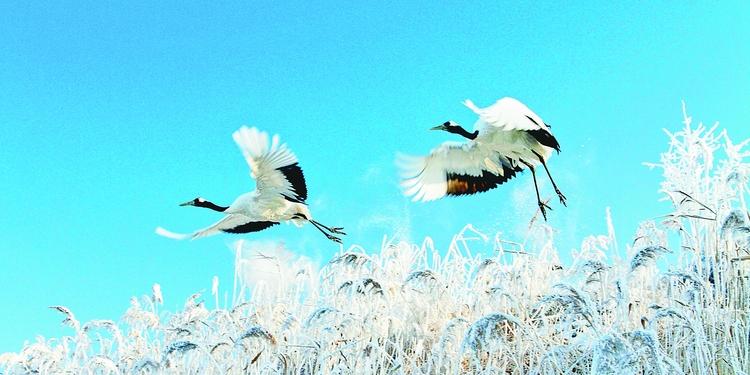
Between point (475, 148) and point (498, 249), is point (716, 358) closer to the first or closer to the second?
point (498, 249)

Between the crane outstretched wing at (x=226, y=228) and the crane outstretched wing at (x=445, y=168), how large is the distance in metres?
1.79

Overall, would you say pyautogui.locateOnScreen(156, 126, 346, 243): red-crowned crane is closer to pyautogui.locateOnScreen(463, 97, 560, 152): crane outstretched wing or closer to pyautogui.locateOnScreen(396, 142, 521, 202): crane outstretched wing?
pyautogui.locateOnScreen(396, 142, 521, 202): crane outstretched wing

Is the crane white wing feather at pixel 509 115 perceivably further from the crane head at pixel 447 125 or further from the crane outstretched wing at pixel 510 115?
the crane head at pixel 447 125

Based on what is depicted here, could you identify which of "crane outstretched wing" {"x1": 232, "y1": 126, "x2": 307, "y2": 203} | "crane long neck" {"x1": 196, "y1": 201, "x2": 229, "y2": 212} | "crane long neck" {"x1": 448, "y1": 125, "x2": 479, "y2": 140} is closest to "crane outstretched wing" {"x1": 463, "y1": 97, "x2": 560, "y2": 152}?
"crane long neck" {"x1": 448, "y1": 125, "x2": 479, "y2": 140}

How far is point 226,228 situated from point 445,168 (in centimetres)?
239

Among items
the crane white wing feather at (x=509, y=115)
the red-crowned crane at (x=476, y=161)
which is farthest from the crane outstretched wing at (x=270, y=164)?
the crane white wing feather at (x=509, y=115)

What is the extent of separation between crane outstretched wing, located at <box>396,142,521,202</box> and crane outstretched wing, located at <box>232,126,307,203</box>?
0.94 m

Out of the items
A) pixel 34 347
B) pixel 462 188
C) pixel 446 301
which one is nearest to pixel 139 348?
pixel 34 347

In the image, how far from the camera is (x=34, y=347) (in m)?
4.46

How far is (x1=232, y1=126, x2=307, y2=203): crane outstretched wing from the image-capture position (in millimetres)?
5535

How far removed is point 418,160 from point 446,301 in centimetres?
208

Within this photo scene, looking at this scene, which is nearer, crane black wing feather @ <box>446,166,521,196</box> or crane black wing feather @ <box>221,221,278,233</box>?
crane black wing feather @ <box>446,166,521,196</box>

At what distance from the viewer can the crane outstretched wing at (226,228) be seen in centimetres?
647

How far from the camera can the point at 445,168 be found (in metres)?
5.86
